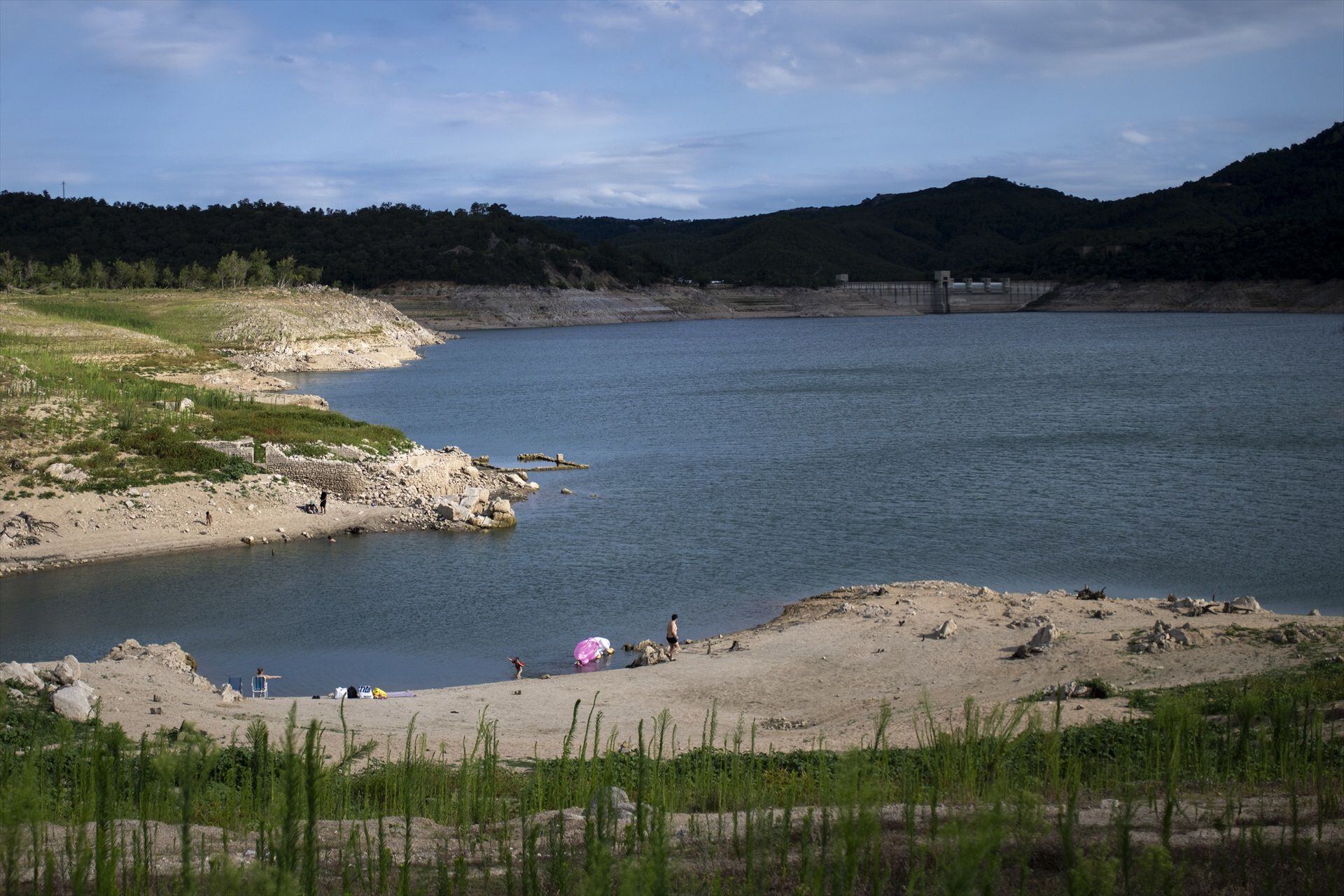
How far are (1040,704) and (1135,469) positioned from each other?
22578mm

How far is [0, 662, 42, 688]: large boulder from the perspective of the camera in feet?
41.9

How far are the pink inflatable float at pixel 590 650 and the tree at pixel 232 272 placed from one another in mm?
95846

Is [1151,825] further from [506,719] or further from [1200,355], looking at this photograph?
[1200,355]

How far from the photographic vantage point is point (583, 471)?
113 ft

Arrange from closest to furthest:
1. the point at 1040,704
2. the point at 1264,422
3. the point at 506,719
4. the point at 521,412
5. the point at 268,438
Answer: the point at 1040,704
the point at 506,719
the point at 268,438
the point at 1264,422
the point at 521,412

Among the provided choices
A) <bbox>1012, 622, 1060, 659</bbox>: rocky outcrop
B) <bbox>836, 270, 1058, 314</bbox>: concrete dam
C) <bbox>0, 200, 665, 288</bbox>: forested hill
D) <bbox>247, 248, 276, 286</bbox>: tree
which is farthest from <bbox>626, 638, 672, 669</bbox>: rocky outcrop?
<bbox>836, 270, 1058, 314</bbox>: concrete dam

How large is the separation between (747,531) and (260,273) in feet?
312

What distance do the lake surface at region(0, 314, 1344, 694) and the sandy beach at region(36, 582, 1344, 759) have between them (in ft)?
6.85

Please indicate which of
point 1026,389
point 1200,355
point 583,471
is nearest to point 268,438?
point 583,471

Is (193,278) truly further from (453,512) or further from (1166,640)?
(1166,640)

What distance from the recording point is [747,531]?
25875 millimetres

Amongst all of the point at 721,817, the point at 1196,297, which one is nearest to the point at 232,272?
the point at 721,817

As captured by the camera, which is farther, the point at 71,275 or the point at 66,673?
the point at 71,275

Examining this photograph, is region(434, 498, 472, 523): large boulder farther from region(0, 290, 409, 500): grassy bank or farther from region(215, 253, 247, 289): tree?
region(215, 253, 247, 289): tree
